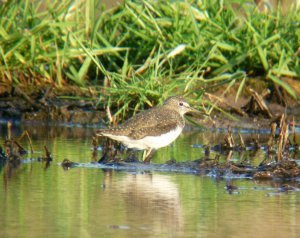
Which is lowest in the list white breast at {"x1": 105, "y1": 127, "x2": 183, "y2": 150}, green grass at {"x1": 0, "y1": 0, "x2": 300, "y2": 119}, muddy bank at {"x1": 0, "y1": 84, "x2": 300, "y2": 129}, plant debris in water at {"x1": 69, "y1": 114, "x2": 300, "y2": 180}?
plant debris in water at {"x1": 69, "y1": 114, "x2": 300, "y2": 180}

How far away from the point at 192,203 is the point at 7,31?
21.2ft

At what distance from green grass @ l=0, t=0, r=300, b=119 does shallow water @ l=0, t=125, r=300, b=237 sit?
353 centimetres

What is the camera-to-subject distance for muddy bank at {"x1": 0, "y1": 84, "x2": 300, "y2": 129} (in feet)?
40.7

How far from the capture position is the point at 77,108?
12688 mm

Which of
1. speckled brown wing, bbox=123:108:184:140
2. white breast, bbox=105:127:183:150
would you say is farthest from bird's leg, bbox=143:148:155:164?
speckled brown wing, bbox=123:108:184:140

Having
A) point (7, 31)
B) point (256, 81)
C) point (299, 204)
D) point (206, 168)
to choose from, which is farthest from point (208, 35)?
point (299, 204)

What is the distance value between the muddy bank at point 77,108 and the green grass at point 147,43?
195 millimetres

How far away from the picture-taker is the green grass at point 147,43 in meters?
12.7

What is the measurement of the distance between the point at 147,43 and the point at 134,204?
6.37 m

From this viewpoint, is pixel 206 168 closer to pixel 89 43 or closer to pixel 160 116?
pixel 160 116

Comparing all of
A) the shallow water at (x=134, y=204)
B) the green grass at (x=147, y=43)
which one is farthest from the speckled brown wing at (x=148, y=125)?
the green grass at (x=147, y=43)

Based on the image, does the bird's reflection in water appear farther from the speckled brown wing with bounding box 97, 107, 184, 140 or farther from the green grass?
the green grass

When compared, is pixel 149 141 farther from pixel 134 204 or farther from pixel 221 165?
pixel 134 204

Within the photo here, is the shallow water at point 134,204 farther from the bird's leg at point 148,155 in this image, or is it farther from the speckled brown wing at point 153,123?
the speckled brown wing at point 153,123
